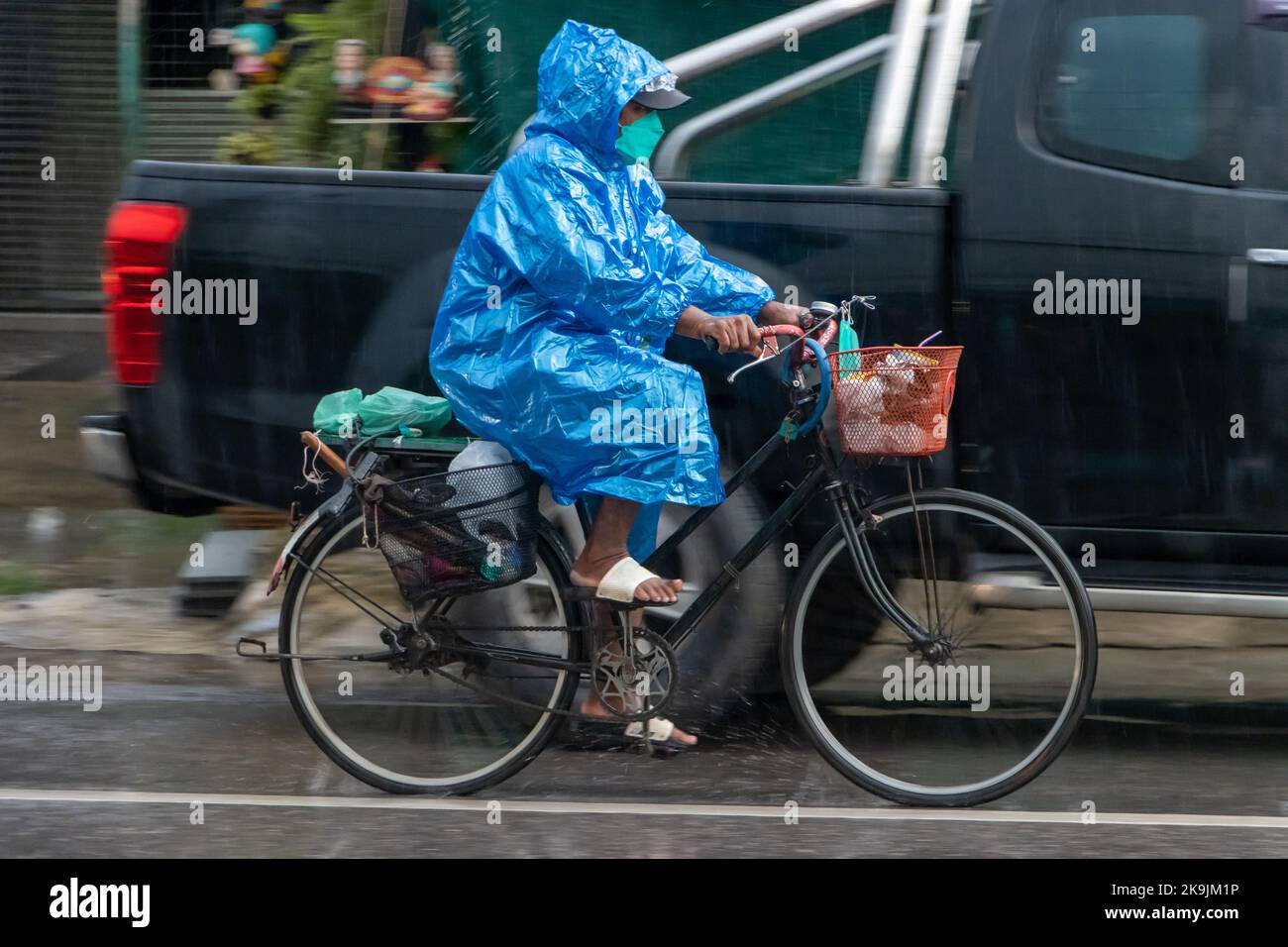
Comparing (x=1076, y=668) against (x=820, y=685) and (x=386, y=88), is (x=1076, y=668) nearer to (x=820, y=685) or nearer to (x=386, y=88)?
(x=820, y=685)

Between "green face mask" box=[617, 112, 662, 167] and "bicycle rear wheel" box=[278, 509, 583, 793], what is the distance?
95 centimetres

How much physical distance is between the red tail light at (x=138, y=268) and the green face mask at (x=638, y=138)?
51.3 inches

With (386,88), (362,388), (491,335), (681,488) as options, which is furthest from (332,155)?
(681,488)

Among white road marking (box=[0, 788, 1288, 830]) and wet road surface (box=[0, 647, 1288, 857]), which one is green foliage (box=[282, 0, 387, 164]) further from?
white road marking (box=[0, 788, 1288, 830])

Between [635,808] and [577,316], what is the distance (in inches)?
48.0

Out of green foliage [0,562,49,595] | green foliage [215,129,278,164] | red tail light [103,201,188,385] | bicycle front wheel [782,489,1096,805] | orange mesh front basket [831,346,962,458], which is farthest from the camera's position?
green foliage [0,562,49,595]

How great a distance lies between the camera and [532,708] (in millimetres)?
4418

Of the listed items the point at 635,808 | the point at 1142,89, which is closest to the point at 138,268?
the point at 635,808

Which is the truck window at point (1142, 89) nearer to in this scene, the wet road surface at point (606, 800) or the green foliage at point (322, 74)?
the wet road surface at point (606, 800)

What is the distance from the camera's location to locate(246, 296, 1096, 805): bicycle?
4277 millimetres

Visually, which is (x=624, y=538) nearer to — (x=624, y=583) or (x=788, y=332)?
(x=624, y=583)

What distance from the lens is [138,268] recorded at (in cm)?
478

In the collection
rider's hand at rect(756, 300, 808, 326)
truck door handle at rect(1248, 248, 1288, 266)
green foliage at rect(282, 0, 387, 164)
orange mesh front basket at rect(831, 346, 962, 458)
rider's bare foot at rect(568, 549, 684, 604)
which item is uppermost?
green foliage at rect(282, 0, 387, 164)

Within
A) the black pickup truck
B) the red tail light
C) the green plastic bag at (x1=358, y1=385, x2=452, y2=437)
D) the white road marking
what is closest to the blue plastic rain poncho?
the green plastic bag at (x1=358, y1=385, x2=452, y2=437)
